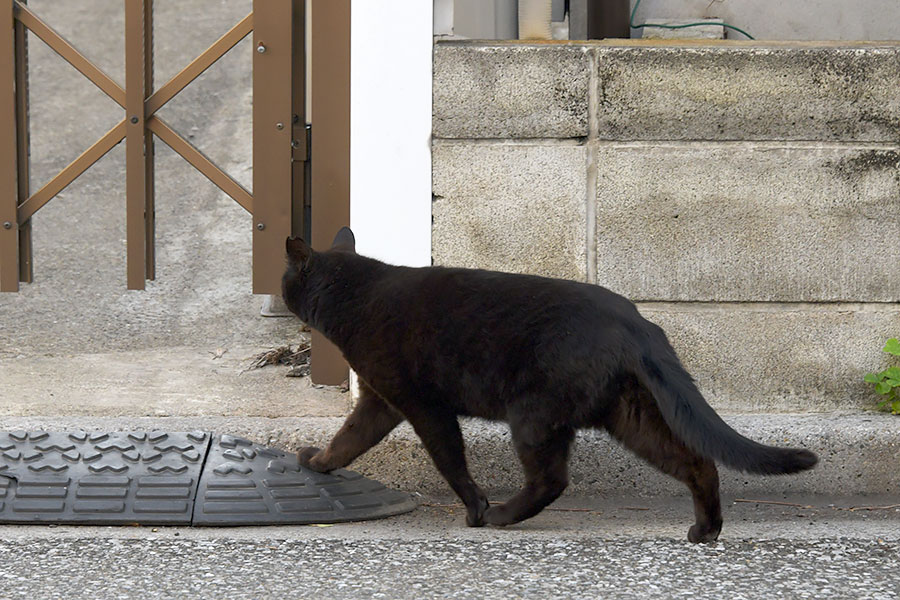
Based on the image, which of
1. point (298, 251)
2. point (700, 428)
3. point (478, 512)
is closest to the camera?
point (700, 428)

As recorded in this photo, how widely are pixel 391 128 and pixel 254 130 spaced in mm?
590

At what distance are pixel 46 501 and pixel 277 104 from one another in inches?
62.5

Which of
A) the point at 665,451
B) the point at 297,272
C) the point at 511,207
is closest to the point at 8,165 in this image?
the point at 297,272

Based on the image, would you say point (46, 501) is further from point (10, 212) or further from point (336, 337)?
point (10, 212)

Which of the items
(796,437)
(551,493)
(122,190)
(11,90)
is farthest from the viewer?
(122,190)

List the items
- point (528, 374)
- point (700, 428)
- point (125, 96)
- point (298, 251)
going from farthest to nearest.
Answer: point (125, 96) < point (298, 251) < point (528, 374) < point (700, 428)

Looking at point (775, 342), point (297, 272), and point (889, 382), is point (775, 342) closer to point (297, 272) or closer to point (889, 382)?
point (889, 382)

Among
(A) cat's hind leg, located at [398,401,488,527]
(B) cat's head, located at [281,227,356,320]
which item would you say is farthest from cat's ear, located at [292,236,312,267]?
(A) cat's hind leg, located at [398,401,488,527]

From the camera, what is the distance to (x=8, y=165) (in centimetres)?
385

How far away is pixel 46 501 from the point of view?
3008 millimetres

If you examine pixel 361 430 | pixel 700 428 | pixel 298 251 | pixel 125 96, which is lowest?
pixel 361 430

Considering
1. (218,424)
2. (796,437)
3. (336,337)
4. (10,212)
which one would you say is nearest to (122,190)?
(10,212)

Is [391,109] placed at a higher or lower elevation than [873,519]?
higher

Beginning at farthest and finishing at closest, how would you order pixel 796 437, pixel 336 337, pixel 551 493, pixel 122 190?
pixel 122 190 → pixel 796 437 → pixel 336 337 → pixel 551 493
